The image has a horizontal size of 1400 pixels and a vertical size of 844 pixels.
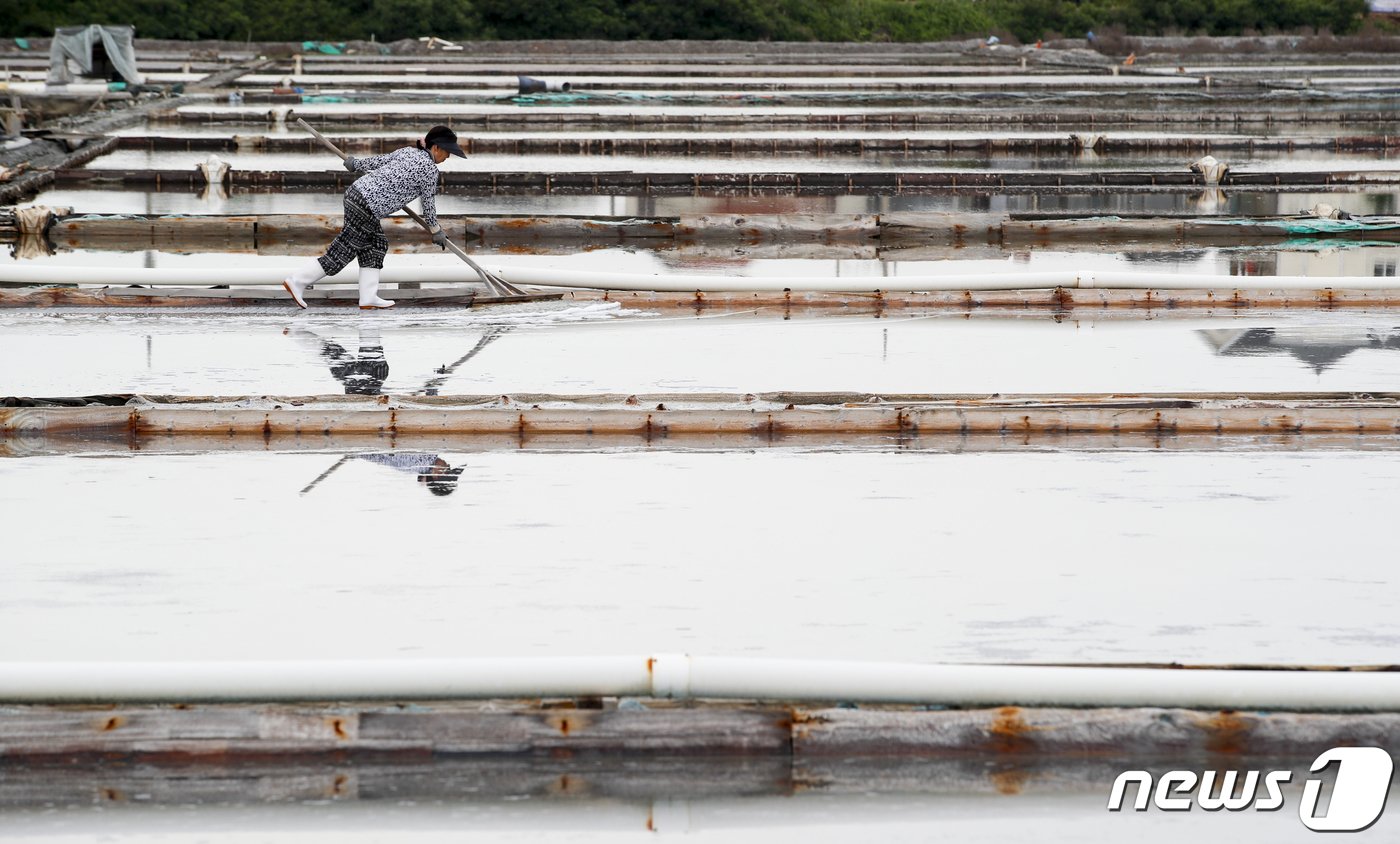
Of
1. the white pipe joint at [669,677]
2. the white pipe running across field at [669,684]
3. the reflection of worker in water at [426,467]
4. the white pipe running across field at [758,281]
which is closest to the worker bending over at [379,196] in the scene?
the white pipe running across field at [758,281]

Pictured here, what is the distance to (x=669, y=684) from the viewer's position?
293 centimetres

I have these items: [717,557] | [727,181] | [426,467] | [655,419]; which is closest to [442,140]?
[655,419]

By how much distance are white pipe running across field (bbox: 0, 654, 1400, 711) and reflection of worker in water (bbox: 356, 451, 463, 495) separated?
1767mm

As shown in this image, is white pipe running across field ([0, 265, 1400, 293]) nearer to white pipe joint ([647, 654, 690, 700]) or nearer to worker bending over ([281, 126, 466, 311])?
worker bending over ([281, 126, 466, 311])

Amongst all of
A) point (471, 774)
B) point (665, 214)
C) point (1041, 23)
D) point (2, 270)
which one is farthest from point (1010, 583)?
point (1041, 23)

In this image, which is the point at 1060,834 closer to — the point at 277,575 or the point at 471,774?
the point at 471,774

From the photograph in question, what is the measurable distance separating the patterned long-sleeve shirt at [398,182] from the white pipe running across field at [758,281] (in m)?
0.70

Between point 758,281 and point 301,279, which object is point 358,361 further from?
point 758,281

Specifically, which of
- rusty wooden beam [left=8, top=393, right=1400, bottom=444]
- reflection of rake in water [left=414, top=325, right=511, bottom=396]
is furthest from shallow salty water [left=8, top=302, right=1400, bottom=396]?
rusty wooden beam [left=8, top=393, right=1400, bottom=444]

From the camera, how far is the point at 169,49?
27953 millimetres

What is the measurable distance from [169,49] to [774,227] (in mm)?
21016

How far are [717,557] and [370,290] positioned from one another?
140 inches

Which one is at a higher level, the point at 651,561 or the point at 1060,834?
the point at 651,561

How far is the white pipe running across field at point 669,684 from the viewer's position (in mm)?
2928
